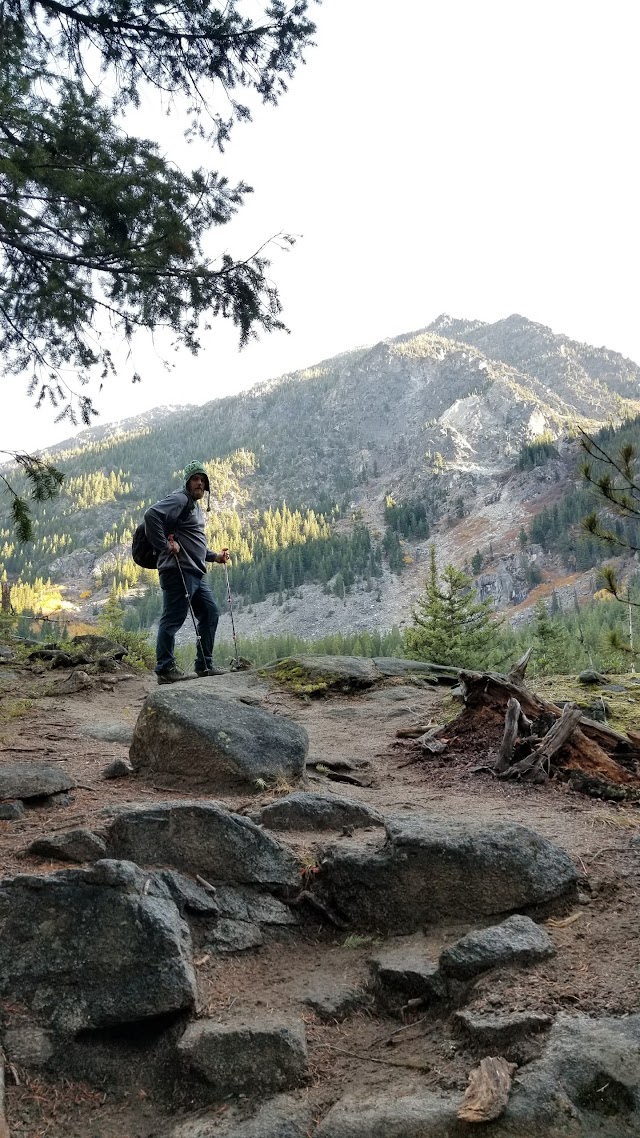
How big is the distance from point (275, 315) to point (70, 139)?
2.43 m

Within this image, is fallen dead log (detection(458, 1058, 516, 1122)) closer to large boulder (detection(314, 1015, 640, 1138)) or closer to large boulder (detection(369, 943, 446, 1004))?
large boulder (detection(314, 1015, 640, 1138))

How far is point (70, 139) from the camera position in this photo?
6172mm

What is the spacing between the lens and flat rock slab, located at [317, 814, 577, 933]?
3371 mm

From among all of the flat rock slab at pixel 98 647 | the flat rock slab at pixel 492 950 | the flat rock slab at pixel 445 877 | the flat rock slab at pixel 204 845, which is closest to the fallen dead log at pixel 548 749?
the flat rock slab at pixel 445 877

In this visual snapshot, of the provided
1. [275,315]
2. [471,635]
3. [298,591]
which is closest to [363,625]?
[298,591]

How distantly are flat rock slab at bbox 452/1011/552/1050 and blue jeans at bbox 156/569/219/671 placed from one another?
20.9 ft

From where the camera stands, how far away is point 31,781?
4.90 m

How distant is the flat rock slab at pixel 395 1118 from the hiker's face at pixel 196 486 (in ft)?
24.2

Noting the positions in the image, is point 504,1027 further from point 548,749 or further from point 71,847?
point 548,749

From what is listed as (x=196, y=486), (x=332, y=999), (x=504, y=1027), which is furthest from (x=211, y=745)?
(x=196, y=486)

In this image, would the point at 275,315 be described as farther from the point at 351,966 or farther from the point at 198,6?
the point at 351,966

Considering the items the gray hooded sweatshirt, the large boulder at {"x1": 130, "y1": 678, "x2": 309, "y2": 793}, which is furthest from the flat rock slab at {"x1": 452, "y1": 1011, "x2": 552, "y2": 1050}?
the gray hooded sweatshirt

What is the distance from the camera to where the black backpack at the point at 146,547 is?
8688 mm

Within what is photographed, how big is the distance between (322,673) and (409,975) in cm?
834
